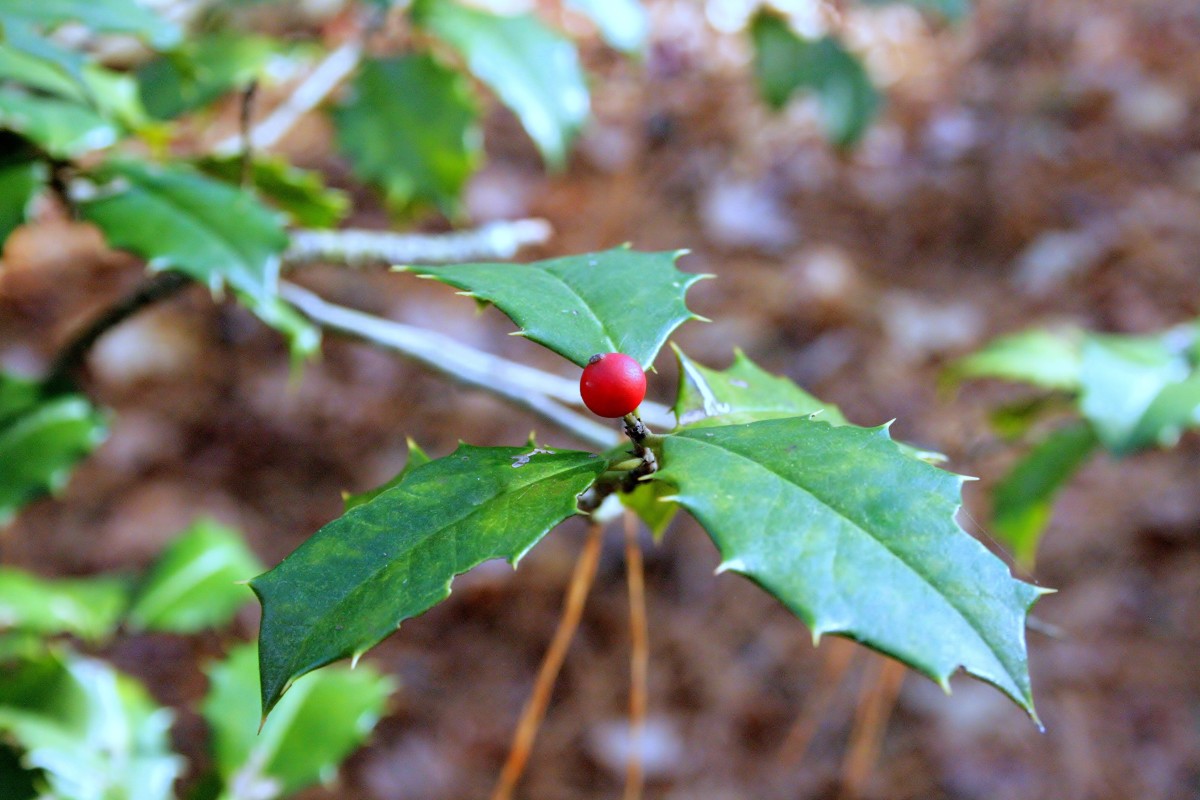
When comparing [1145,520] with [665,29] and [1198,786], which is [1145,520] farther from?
[665,29]

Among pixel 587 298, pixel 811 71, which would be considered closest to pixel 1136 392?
pixel 587 298

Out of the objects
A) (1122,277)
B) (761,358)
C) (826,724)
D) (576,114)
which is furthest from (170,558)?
(1122,277)

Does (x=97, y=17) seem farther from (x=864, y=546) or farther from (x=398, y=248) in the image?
(x=864, y=546)

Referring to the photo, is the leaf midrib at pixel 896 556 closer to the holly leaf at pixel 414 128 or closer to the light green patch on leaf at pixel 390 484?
the light green patch on leaf at pixel 390 484

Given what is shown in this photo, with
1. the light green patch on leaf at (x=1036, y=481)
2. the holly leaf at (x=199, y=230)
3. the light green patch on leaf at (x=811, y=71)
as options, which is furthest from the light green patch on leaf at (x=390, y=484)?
the light green patch on leaf at (x=811, y=71)

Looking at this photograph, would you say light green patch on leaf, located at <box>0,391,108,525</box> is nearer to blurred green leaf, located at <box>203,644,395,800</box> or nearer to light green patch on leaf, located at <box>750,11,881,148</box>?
blurred green leaf, located at <box>203,644,395,800</box>

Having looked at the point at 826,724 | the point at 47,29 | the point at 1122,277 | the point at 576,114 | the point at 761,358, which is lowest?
the point at 826,724

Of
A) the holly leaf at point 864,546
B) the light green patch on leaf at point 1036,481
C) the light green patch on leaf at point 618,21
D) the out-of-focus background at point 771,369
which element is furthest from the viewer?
the out-of-focus background at point 771,369
